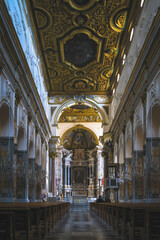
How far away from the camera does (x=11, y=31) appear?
1127 cm

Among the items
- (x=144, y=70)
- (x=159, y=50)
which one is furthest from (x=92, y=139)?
(x=159, y=50)

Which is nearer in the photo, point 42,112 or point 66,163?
point 42,112

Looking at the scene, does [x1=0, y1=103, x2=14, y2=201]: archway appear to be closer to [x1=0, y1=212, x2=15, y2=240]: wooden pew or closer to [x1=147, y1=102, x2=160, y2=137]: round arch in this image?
[x1=147, y1=102, x2=160, y2=137]: round arch

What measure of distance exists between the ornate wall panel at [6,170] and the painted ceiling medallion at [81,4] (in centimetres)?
803

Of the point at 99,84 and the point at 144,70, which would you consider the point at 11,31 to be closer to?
the point at 144,70

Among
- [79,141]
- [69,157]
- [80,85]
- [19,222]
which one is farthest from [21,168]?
[79,141]

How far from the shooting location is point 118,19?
16969 millimetres

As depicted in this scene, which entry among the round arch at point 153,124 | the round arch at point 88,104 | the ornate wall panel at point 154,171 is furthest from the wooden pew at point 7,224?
the round arch at point 88,104

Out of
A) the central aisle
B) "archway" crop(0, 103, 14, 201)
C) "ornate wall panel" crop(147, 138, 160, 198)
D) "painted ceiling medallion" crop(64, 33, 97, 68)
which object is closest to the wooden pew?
the central aisle

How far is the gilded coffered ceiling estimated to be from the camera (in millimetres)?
16234

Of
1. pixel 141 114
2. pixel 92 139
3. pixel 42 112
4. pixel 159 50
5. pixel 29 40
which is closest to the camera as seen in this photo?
pixel 159 50

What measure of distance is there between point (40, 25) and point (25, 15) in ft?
7.49

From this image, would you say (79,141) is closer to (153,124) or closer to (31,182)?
(31,182)

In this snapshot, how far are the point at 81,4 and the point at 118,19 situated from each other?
2.16 meters
